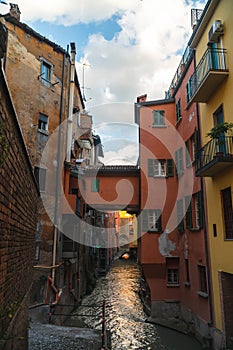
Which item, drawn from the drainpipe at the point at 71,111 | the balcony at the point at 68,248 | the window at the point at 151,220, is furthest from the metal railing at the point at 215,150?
the balcony at the point at 68,248

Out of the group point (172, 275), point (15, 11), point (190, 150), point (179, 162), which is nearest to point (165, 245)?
point (172, 275)

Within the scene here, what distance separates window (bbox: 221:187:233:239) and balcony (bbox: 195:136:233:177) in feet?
3.09

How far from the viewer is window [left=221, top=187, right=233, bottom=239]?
11.0m

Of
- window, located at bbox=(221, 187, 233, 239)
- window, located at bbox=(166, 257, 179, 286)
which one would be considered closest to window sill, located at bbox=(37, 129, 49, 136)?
window, located at bbox=(221, 187, 233, 239)

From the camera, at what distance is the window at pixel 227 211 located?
1097 cm

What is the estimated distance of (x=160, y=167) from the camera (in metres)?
18.0

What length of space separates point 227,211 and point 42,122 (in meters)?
11.1

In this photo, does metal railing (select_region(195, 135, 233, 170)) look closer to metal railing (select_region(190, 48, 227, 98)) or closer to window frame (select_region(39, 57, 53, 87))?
metal railing (select_region(190, 48, 227, 98))

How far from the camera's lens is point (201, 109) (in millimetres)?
13891

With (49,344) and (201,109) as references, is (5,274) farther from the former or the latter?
(201,109)

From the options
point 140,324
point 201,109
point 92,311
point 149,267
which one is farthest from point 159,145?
point 92,311

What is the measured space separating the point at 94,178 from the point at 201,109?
320 inches

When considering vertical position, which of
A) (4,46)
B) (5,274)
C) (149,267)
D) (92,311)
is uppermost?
(4,46)

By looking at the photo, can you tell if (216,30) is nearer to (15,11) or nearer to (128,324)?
(15,11)
